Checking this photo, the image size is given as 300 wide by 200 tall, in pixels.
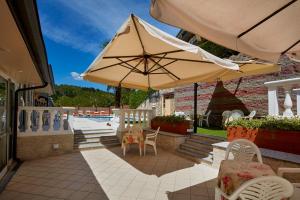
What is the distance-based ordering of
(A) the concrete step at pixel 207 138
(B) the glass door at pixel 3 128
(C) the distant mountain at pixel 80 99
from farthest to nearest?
(C) the distant mountain at pixel 80 99, (A) the concrete step at pixel 207 138, (B) the glass door at pixel 3 128

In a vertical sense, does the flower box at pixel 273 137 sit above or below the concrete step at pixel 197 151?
above

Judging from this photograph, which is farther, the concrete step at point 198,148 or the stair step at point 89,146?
the stair step at point 89,146

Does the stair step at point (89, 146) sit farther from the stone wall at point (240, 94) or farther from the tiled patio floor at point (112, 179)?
the stone wall at point (240, 94)

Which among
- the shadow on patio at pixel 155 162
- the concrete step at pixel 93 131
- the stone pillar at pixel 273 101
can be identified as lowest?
the shadow on patio at pixel 155 162

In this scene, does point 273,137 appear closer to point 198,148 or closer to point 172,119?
point 198,148

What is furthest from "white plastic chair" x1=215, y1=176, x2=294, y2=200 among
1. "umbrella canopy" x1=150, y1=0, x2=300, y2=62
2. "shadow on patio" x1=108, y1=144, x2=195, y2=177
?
"shadow on patio" x1=108, y1=144, x2=195, y2=177

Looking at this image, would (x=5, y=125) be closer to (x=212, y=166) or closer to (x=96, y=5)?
(x=212, y=166)

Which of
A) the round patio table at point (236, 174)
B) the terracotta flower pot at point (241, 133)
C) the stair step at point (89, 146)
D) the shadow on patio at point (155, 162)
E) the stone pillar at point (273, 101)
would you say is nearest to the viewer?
the round patio table at point (236, 174)

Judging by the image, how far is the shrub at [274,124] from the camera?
13.8 ft

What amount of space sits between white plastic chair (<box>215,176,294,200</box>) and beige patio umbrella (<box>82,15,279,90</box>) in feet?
6.88

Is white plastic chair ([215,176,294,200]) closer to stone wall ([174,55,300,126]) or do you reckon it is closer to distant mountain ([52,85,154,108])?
stone wall ([174,55,300,126])

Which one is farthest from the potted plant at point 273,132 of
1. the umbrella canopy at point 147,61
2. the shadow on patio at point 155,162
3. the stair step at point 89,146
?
the stair step at point 89,146

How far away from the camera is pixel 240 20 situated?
7.16 feet

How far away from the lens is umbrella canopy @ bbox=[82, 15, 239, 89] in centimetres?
373
